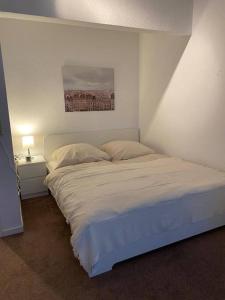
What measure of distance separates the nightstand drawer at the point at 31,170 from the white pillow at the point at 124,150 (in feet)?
3.33

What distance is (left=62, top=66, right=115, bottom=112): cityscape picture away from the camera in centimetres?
334

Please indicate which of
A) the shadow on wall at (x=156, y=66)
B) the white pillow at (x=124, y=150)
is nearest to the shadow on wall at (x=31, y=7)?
the shadow on wall at (x=156, y=66)

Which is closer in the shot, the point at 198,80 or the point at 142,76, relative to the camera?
the point at 198,80

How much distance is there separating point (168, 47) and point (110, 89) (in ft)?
3.65

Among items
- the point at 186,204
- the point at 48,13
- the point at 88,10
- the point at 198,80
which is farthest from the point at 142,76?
the point at 186,204

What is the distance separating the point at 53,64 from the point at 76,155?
1.45 meters

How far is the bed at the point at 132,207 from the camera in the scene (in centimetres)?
157

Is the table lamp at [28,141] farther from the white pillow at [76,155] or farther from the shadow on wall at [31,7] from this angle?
the shadow on wall at [31,7]

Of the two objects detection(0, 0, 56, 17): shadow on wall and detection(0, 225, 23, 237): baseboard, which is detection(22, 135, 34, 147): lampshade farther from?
detection(0, 0, 56, 17): shadow on wall

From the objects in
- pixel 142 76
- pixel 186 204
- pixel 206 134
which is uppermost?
pixel 142 76

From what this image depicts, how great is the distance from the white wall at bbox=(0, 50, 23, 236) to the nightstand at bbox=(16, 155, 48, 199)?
818 millimetres

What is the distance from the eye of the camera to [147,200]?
1758 millimetres

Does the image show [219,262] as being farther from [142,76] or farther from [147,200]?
[142,76]

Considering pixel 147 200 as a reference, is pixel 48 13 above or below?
above
